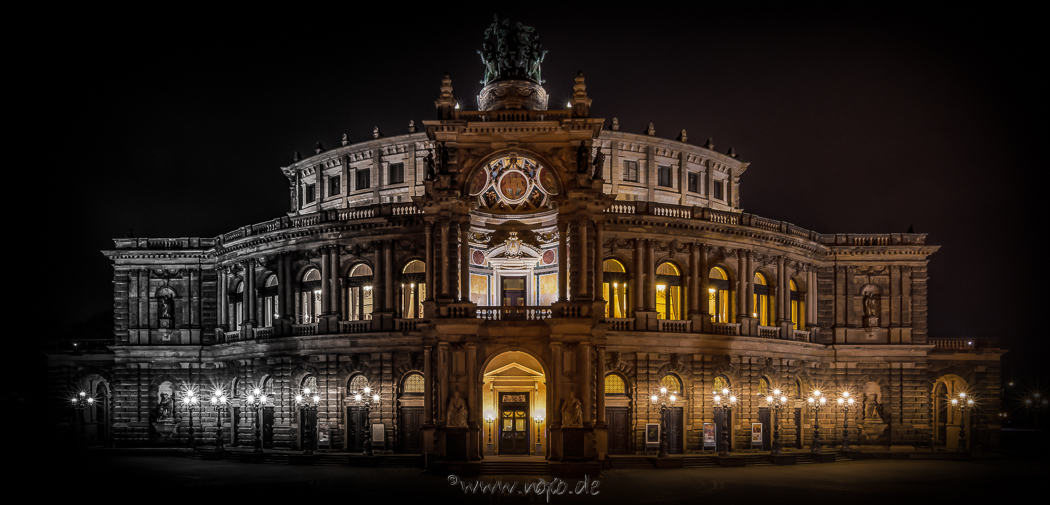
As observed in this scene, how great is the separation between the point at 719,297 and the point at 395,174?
25695mm

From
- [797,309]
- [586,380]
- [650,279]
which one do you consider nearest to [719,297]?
[650,279]

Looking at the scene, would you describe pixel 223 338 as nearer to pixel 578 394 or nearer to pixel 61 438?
pixel 61 438

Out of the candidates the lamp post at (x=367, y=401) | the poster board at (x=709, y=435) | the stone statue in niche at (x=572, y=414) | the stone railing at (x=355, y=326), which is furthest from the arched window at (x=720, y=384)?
the stone railing at (x=355, y=326)

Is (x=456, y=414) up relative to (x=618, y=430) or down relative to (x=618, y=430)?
up

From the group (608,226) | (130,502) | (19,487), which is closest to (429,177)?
(608,226)

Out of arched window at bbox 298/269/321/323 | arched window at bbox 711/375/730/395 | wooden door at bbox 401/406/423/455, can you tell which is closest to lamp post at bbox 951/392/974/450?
arched window at bbox 711/375/730/395

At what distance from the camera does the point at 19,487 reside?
127ft

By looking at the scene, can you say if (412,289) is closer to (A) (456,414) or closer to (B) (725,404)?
(A) (456,414)

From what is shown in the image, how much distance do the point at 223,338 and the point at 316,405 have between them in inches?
430

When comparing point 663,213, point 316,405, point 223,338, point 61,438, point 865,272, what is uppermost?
point 663,213

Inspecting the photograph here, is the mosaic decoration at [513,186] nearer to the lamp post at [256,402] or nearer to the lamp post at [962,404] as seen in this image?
the lamp post at [256,402]

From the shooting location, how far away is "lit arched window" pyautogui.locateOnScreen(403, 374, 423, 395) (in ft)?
169

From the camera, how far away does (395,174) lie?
6231 cm

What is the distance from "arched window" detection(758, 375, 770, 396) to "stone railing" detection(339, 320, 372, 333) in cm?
2602
